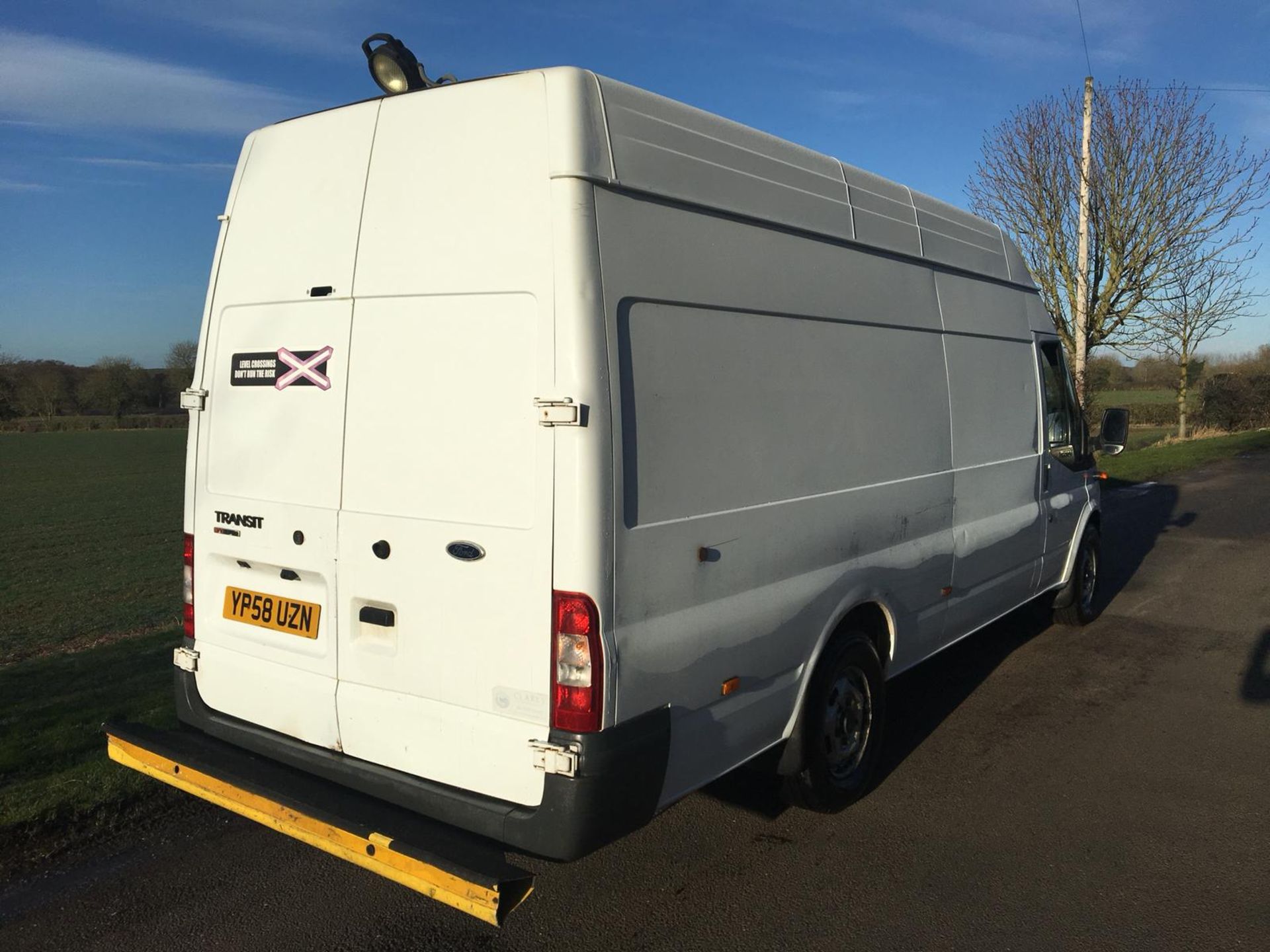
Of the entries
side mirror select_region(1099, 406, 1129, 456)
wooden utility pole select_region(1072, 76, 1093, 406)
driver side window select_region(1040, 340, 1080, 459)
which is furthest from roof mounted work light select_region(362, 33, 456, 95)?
wooden utility pole select_region(1072, 76, 1093, 406)

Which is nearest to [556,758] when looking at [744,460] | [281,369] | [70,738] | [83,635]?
[744,460]

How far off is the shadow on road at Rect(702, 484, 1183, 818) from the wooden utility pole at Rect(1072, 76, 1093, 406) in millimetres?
11725

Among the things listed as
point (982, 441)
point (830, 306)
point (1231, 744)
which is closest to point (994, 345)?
point (982, 441)

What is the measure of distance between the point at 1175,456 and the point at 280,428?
→ 73.6 ft

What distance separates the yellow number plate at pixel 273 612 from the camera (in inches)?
132

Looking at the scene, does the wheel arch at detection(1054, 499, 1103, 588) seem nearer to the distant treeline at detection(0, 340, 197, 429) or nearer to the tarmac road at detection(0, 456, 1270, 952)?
the tarmac road at detection(0, 456, 1270, 952)

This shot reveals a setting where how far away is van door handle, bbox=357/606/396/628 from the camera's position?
3160 mm

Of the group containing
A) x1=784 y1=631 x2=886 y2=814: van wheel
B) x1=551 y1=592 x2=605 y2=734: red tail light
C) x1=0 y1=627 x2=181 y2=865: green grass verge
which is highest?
x1=551 y1=592 x2=605 y2=734: red tail light

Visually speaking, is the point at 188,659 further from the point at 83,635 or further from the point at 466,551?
the point at 83,635

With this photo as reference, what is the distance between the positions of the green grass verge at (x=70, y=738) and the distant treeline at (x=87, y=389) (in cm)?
5304

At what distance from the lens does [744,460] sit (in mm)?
3346

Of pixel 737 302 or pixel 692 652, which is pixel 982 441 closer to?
pixel 737 302

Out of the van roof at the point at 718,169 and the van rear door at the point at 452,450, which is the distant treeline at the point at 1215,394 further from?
the van rear door at the point at 452,450

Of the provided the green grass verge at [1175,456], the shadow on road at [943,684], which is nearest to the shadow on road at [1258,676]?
the shadow on road at [943,684]
